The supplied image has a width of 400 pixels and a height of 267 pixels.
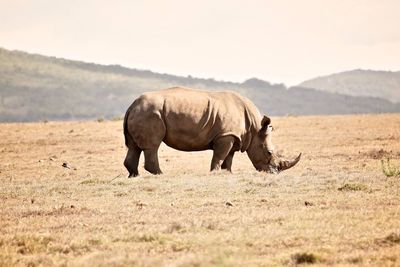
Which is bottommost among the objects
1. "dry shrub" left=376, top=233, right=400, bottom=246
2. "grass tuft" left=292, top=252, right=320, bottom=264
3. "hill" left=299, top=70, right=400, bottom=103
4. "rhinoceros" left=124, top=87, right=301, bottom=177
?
"grass tuft" left=292, top=252, right=320, bottom=264

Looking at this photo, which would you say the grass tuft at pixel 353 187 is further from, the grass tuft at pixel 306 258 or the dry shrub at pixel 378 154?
the dry shrub at pixel 378 154

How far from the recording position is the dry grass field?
9.34 metres

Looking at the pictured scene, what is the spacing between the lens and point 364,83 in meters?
172

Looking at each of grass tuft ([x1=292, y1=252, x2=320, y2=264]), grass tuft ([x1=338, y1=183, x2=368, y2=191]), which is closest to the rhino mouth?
grass tuft ([x1=338, y1=183, x2=368, y2=191])

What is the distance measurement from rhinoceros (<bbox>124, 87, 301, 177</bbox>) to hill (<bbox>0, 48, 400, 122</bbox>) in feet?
260

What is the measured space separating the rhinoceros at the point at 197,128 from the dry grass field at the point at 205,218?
0.94 m

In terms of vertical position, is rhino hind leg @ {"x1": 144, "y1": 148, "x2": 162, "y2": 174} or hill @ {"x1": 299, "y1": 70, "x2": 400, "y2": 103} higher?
hill @ {"x1": 299, "y1": 70, "x2": 400, "y2": 103}

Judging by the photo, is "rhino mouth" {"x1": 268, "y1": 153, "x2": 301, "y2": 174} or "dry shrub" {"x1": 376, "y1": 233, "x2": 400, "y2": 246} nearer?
"dry shrub" {"x1": 376, "y1": 233, "x2": 400, "y2": 246}

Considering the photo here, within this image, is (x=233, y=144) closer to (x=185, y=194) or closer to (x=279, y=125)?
(x=185, y=194)

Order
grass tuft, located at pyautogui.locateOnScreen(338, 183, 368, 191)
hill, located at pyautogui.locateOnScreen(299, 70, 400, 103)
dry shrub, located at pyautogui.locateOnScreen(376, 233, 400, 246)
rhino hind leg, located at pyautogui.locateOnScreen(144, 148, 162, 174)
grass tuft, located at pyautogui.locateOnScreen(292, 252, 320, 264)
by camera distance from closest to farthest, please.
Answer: grass tuft, located at pyautogui.locateOnScreen(292, 252, 320, 264) < dry shrub, located at pyautogui.locateOnScreen(376, 233, 400, 246) < grass tuft, located at pyautogui.locateOnScreen(338, 183, 368, 191) < rhino hind leg, located at pyautogui.locateOnScreen(144, 148, 162, 174) < hill, located at pyautogui.locateOnScreen(299, 70, 400, 103)

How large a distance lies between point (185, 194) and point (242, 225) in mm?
3666

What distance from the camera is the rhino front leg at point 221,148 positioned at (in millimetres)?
19391

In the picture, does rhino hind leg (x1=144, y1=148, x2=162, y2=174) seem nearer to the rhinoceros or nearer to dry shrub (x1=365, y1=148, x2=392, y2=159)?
the rhinoceros

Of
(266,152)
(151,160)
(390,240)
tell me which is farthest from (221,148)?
(390,240)
